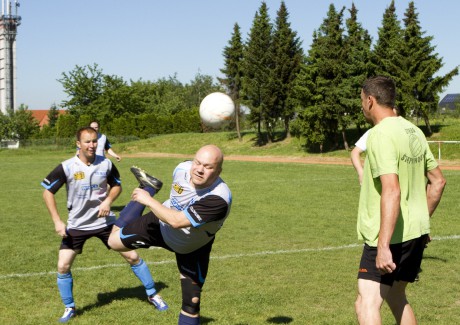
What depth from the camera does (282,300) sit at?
718 cm

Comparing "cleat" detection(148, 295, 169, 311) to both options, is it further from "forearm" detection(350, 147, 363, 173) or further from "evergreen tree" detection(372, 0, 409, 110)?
"evergreen tree" detection(372, 0, 409, 110)

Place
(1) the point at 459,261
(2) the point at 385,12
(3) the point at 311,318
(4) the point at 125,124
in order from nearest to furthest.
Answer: (3) the point at 311,318
(1) the point at 459,261
(2) the point at 385,12
(4) the point at 125,124

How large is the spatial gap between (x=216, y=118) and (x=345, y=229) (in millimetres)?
5415

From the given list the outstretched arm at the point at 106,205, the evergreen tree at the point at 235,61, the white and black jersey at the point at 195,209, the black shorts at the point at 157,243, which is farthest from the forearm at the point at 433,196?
the evergreen tree at the point at 235,61

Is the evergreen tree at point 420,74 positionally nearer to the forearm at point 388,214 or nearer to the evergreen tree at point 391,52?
the evergreen tree at point 391,52

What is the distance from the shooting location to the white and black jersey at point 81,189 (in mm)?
6938

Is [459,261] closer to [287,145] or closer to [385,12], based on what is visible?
[385,12]

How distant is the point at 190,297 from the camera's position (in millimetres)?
5258

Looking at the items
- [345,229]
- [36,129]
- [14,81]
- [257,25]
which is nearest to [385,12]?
[257,25]

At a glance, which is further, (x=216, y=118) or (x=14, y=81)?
(x=14, y=81)

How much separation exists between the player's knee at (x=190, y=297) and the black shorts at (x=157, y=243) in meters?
0.05

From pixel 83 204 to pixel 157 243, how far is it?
1.69 metres

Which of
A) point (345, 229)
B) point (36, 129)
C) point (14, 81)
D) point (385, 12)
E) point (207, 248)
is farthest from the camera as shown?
point (14, 81)

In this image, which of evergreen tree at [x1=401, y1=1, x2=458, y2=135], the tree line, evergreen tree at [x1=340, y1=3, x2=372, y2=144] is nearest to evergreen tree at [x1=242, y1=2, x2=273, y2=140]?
the tree line
